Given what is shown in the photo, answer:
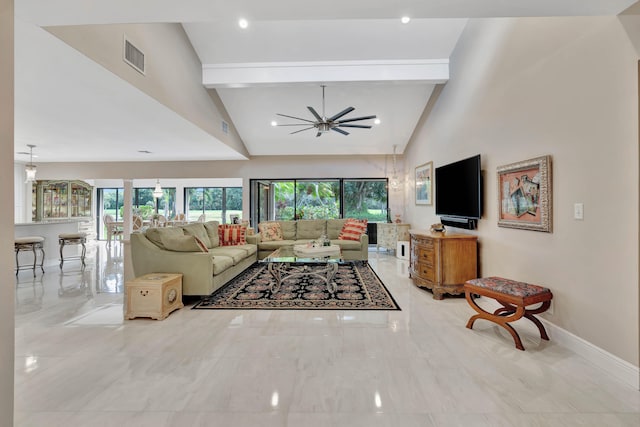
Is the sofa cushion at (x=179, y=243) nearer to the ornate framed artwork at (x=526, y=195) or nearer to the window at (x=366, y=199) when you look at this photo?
the ornate framed artwork at (x=526, y=195)

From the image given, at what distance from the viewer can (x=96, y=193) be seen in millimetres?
11586

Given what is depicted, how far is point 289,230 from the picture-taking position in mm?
6617

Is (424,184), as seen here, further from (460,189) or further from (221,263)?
(221,263)

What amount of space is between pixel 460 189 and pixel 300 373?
10.9 feet

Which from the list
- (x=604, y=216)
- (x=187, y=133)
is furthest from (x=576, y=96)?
(x=187, y=133)

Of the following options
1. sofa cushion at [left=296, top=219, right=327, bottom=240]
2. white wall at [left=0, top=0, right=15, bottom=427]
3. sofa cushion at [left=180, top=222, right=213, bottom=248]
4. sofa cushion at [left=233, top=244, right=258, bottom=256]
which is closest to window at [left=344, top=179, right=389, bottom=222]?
sofa cushion at [left=296, top=219, right=327, bottom=240]

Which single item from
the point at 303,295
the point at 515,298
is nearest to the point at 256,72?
the point at 303,295

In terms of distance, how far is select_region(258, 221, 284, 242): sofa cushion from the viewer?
6.27 m

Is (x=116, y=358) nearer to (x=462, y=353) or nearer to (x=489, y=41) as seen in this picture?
(x=462, y=353)

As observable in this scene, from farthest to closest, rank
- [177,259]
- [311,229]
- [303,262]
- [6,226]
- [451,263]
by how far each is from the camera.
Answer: [311,229]
[303,262]
[451,263]
[177,259]
[6,226]

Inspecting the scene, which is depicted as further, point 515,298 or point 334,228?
point 334,228

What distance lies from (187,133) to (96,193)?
9.15 m

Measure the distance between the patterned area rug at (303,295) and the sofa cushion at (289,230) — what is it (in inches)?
67.2

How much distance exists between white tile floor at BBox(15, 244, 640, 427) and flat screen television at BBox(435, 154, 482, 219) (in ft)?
5.03
